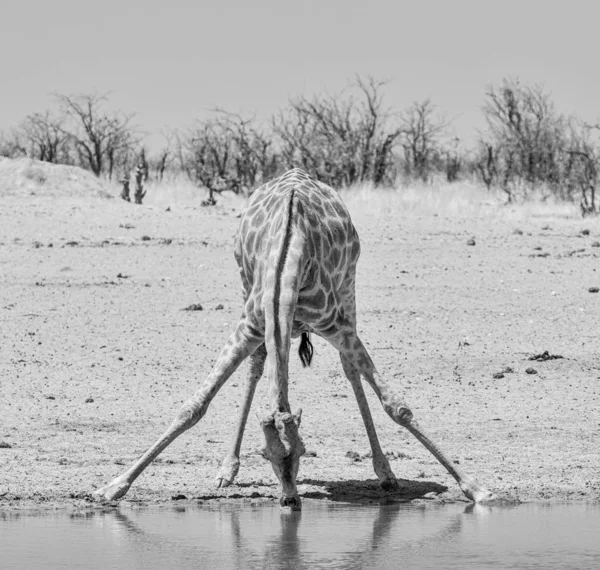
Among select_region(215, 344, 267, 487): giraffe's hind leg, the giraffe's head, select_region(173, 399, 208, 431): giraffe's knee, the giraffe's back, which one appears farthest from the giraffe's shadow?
the giraffe's head

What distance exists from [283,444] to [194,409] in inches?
36.9

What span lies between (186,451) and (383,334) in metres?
3.51

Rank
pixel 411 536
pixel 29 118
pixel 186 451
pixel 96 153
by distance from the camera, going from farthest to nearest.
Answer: pixel 29 118
pixel 96 153
pixel 186 451
pixel 411 536

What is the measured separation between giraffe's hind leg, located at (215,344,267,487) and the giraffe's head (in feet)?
4.31

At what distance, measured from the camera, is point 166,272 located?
12711 millimetres

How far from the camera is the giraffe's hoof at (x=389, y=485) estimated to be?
6566 millimetres

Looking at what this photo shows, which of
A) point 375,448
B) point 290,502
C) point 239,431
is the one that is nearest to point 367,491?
point 375,448

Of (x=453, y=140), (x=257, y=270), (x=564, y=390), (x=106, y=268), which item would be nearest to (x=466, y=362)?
(x=564, y=390)

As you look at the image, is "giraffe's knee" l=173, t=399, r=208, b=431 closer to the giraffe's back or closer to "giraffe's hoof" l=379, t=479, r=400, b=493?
the giraffe's back

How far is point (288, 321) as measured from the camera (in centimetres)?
575

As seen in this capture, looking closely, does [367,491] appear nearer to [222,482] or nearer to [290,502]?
[222,482]

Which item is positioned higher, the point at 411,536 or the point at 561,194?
the point at 561,194

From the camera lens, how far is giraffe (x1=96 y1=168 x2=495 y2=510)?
548 cm

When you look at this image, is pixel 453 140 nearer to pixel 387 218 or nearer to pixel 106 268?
pixel 387 218
